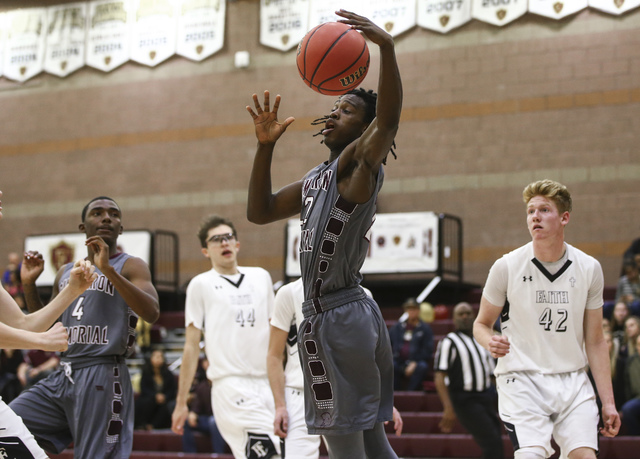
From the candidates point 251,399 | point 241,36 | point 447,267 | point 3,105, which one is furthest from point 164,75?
point 251,399

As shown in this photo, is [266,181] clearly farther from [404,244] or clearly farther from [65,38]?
[65,38]

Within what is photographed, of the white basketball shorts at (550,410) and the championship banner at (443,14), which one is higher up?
the championship banner at (443,14)

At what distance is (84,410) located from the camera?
4.93 metres

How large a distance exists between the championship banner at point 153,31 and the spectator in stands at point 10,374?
6665mm

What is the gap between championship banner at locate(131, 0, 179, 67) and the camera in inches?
636

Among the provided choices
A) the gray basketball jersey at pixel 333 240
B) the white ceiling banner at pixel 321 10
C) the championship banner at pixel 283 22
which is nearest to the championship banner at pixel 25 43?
the championship banner at pixel 283 22

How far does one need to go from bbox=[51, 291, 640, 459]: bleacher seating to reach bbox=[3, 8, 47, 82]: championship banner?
9150 millimetres

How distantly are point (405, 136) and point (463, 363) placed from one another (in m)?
7.24

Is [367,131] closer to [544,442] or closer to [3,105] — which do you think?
[544,442]

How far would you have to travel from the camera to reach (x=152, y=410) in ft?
36.2

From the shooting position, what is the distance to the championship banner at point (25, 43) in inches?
668

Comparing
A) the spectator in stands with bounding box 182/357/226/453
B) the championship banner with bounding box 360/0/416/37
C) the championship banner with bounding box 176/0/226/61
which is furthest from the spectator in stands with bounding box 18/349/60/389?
the championship banner with bounding box 360/0/416/37

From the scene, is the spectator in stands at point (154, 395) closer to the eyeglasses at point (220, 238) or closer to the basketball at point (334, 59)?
the eyeglasses at point (220, 238)

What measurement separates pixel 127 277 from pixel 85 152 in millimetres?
11940
